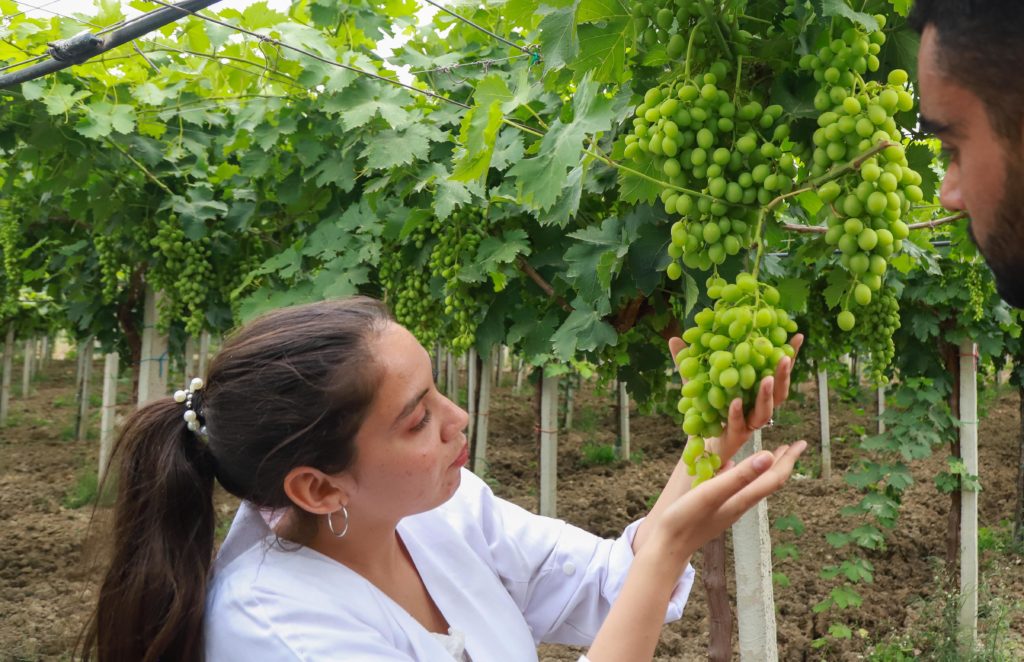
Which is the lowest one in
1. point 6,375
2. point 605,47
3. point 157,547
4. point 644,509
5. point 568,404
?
point 644,509

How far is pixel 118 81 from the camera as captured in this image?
418 centimetres

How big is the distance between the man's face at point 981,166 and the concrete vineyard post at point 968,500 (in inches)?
207

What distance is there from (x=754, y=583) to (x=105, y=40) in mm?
2649

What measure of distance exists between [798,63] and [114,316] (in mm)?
5848

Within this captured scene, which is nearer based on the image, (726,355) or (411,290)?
(726,355)

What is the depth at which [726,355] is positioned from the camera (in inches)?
49.0

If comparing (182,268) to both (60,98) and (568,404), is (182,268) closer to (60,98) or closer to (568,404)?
(60,98)

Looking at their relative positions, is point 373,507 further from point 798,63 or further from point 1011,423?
point 1011,423

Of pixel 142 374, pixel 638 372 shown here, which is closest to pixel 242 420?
pixel 638 372

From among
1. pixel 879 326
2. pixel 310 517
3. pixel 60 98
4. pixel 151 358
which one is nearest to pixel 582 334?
pixel 310 517

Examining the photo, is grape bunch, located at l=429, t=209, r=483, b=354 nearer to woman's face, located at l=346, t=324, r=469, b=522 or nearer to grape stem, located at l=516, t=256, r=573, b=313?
grape stem, located at l=516, t=256, r=573, b=313

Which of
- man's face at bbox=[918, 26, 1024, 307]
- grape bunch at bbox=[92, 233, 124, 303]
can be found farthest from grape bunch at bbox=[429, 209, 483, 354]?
grape bunch at bbox=[92, 233, 124, 303]

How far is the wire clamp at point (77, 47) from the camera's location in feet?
7.47

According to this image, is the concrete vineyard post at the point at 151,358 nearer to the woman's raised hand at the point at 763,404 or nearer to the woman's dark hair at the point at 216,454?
the woman's dark hair at the point at 216,454
